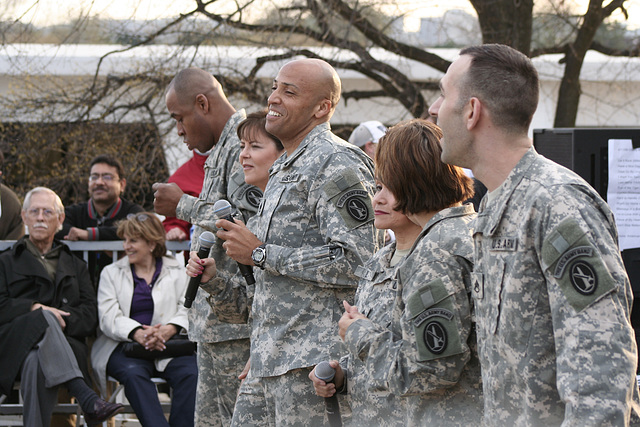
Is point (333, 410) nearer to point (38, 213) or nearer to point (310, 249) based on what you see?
point (310, 249)

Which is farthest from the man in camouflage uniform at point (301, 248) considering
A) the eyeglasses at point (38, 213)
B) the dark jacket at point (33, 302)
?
the eyeglasses at point (38, 213)

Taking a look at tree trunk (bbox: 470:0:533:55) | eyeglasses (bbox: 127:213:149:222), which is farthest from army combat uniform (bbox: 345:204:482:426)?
tree trunk (bbox: 470:0:533:55)

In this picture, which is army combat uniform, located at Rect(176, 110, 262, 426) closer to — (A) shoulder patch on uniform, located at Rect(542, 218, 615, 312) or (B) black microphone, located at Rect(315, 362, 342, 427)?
(B) black microphone, located at Rect(315, 362, 342, 427)

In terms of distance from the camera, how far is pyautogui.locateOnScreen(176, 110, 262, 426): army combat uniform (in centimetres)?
454

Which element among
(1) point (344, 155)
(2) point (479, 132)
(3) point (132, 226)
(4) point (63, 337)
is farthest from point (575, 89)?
(2) point (479, 132)

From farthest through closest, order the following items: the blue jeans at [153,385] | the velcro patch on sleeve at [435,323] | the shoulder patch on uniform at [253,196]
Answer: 1. the blue jeans at [153,385]
2. the shoulder patch on uniform at [253,196]
3. the velcro patch on sleeve at [435,323]

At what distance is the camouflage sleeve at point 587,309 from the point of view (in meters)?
1.93

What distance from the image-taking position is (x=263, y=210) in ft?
12.5

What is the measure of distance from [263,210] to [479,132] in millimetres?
1610

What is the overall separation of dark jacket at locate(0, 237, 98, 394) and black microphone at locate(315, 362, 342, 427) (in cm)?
362

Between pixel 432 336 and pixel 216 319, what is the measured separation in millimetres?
2097

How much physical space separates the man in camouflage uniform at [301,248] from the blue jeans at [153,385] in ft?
8.22

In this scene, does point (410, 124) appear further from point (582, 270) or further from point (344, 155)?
point (582, 270)

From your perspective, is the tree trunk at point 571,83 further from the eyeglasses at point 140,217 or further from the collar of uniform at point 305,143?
the collar of uniform at point 305,143
